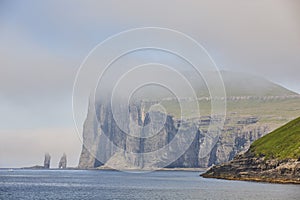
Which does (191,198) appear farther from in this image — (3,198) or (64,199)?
(3,198)

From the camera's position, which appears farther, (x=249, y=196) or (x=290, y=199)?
(x=249, y=196)

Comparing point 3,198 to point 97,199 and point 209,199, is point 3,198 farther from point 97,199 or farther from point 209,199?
point 209,199

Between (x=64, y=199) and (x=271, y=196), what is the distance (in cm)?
5885

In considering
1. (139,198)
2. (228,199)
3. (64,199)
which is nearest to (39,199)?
(64,199)

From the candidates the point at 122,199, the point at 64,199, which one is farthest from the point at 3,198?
the point at 122,199

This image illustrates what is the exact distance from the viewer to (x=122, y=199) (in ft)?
490

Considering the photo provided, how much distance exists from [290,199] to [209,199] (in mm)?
23048

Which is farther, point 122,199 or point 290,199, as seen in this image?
point 122,199

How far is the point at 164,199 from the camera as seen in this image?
484ft

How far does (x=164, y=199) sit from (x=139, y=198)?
27.7 feet

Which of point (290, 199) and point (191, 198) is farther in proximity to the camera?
point (191, 198)

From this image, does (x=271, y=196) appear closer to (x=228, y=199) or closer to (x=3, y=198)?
(x=228, y=199)

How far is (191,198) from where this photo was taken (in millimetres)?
150875

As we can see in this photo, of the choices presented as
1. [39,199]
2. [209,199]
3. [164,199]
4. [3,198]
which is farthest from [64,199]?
[209,199]
